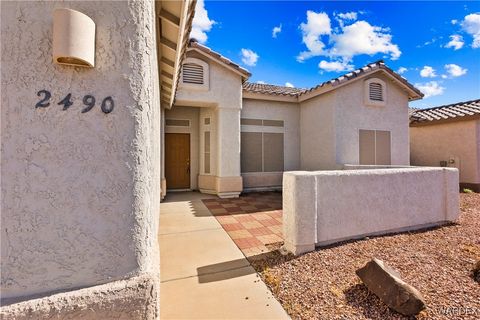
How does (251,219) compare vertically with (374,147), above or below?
below

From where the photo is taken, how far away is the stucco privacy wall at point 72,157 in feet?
5.97

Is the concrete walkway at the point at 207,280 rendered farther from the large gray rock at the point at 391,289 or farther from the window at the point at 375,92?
the window at the point at 375,92

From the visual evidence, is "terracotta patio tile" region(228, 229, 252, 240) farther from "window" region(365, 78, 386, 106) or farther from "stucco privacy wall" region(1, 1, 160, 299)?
"window" region(365, 78, 386, 106)

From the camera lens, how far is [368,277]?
11.3ft

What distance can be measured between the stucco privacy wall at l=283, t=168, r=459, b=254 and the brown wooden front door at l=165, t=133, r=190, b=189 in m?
7.71

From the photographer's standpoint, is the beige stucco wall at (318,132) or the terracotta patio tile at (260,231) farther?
the beige stucco wall at (318,132)

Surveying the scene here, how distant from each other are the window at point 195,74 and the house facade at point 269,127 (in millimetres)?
42

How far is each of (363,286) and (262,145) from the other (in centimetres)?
868

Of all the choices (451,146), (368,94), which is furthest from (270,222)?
(451,146)

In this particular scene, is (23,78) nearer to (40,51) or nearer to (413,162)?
(40,51)

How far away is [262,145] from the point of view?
38.6ft

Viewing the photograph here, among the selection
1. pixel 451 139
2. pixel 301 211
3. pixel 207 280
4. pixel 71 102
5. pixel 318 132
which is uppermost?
pixel 318 132

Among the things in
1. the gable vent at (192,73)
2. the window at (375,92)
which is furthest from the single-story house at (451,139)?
the gable vent at (192,73)

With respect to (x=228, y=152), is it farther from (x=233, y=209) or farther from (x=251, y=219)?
(x=251, y=219)
